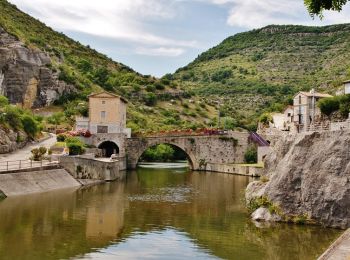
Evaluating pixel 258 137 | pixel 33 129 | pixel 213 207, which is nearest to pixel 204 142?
pixel 258 137

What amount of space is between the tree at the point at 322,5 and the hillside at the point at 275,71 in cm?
11450

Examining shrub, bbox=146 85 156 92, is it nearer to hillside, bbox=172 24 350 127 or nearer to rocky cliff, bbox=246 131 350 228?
hillside, bbox=172 24 350 127

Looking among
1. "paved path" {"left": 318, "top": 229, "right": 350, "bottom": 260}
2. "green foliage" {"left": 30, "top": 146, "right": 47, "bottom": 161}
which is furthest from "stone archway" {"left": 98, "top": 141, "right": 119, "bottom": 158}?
"paved path" {"left": 318, "top": 229, "right": 350, "bottom": 260}

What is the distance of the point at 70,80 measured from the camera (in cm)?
11612

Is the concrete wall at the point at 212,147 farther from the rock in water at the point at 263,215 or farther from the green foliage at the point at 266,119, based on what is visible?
the rock in water at the point at 263,215

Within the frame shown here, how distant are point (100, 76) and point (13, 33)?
37.4 m

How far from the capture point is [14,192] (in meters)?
42.3

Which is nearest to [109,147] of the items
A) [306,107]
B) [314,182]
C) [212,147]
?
[212,147]

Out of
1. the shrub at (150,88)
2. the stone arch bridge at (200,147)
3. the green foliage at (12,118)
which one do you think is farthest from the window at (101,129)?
the shrub at (150,88)

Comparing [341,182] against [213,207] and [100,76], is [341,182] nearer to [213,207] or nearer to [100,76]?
[213,207]

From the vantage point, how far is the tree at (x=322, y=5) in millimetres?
17767

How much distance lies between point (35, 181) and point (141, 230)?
56.8 feet

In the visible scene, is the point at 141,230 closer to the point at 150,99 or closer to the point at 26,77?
the point at 26,77

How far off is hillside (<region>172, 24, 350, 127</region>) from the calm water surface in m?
92.3
